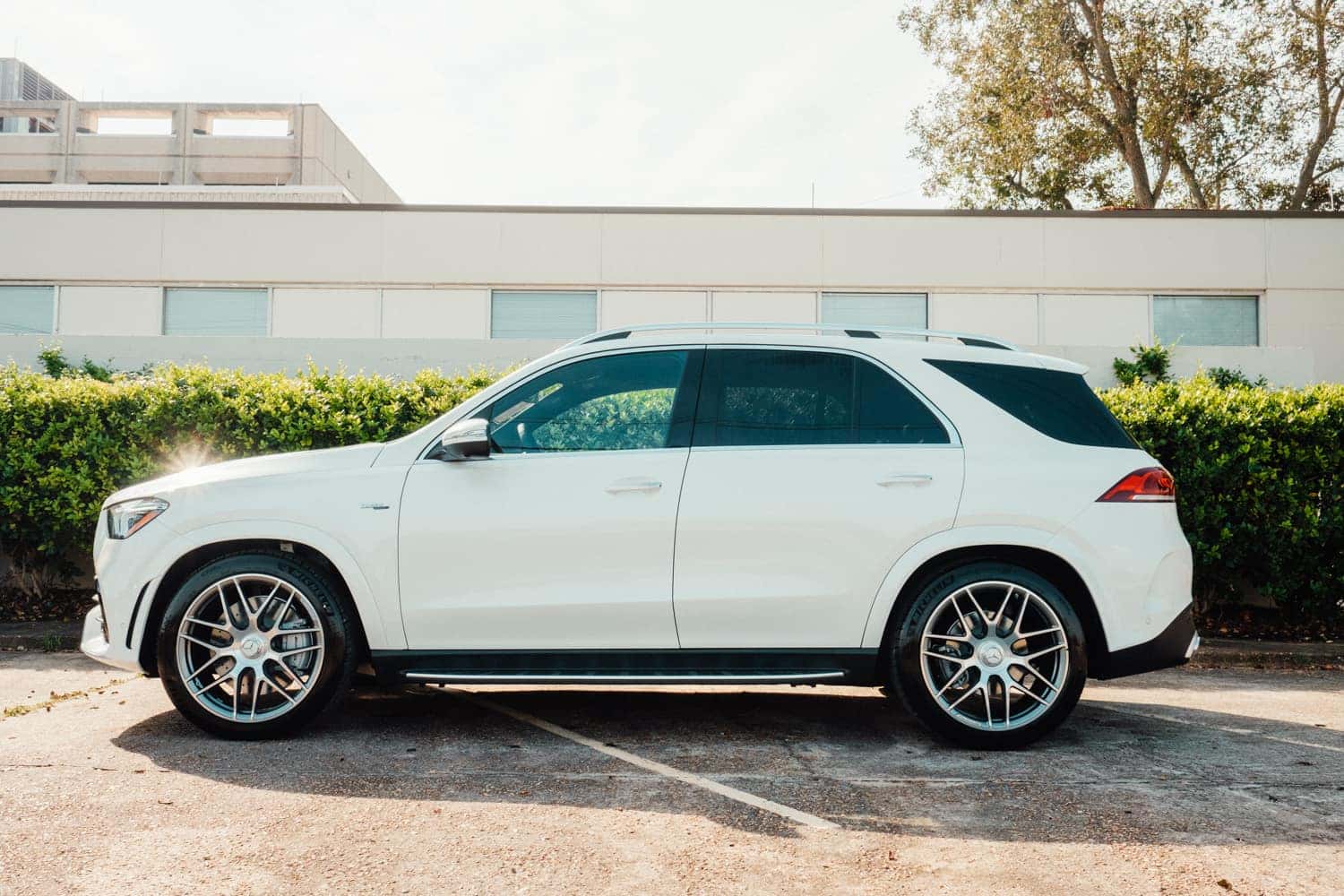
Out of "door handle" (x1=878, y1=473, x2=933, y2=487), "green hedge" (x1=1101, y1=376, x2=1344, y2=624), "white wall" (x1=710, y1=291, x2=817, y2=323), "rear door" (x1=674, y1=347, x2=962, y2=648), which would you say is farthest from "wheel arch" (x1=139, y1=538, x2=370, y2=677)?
"white wall" (x1=710, y1=291, x2=817, y2=323)

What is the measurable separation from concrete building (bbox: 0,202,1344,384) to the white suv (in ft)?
36.2

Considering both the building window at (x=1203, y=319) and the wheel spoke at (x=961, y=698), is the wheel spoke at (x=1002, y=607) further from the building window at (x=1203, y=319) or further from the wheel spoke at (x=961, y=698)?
the building window at (x=1203, y=319)

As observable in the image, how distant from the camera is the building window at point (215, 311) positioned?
634 inches

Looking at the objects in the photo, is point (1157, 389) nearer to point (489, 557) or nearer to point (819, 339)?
point (819, 339)

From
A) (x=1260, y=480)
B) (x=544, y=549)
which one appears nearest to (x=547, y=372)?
(x=544, y=549)

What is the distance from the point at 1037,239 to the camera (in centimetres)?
1585

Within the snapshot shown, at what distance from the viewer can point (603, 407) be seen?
16.8 ft

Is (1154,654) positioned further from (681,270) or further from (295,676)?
(681,270)

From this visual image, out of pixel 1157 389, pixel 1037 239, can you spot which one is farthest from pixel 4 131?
pixel 1157 389

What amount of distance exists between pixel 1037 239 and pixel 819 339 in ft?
39.2

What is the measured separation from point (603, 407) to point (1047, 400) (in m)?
2.11

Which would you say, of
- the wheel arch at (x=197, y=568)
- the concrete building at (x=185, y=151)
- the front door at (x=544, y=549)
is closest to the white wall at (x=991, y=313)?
the front door at (x=544, y=549)

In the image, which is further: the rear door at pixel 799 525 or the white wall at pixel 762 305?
the white wall at pixel 762 305

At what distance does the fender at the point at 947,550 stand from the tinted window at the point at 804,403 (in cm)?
45
